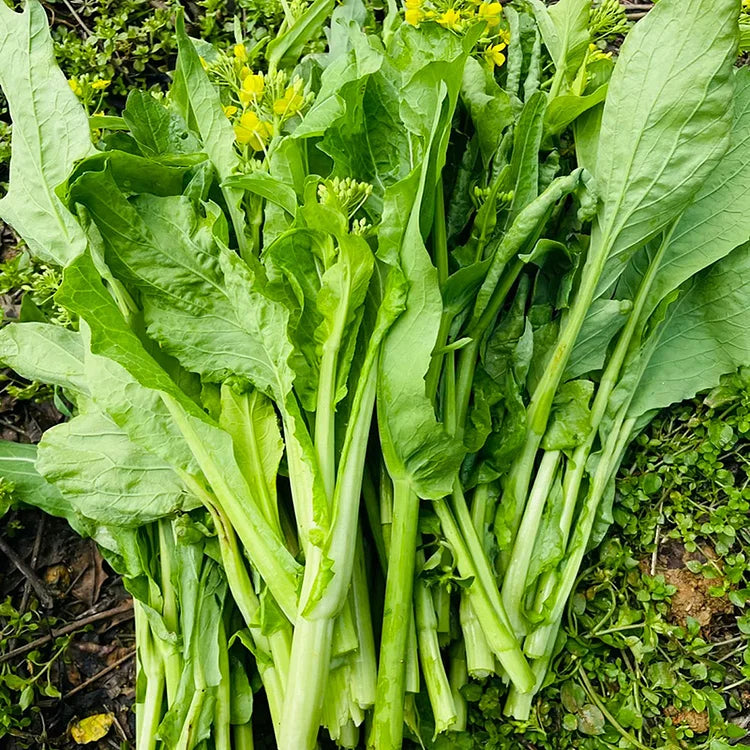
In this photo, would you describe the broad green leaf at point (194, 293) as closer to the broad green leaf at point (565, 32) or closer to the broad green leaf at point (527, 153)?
the broad green leaf at point (527, 153)

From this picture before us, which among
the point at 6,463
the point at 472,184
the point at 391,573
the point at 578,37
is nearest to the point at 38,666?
the point at 6,463

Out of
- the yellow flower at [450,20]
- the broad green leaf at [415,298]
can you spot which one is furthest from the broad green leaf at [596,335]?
the yellow flower at [450,20]

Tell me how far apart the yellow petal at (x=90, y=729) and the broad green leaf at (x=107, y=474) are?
39 cm

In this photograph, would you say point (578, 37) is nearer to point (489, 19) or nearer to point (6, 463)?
point (489, 19)

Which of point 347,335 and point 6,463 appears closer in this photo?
point 347,335

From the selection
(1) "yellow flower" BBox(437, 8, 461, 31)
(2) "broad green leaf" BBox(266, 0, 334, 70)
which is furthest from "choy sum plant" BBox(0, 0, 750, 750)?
(2) "broad green leaf" BBox(266, 0, 334, 70)

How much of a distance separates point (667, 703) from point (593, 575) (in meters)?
0.22

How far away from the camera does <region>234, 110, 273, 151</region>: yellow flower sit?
112 cm

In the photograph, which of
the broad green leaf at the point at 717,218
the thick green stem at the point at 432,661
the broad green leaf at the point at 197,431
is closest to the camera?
the broad green leaf at the point at 197,431

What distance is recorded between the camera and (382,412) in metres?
1.05

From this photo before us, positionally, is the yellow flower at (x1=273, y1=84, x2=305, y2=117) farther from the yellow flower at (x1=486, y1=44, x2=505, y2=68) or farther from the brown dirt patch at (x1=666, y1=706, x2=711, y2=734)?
the brown dirt patch at (x1=666, y1=706, x2=711, y2=734)

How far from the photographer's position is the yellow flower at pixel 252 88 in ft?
3.59

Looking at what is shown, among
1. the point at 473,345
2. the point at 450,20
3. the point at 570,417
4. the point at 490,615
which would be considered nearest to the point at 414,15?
the point at 450,20

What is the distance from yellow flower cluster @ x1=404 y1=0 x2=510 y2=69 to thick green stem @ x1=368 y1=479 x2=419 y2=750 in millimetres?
743
